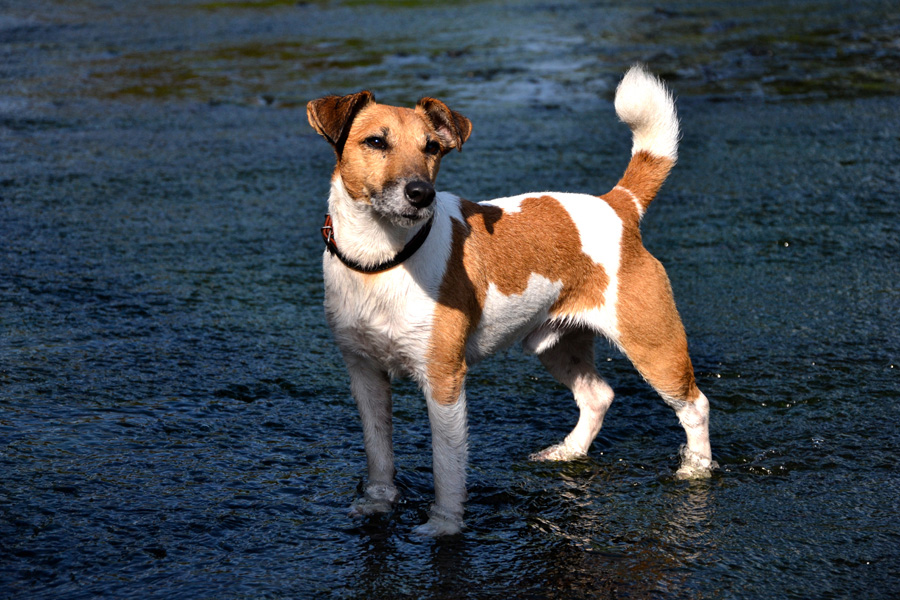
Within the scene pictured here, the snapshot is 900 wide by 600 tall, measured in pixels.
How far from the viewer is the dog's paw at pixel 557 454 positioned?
5.61 m

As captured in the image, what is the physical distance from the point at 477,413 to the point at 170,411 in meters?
1.86

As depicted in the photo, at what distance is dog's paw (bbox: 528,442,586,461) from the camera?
561 centimetres

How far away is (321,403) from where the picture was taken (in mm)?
6117

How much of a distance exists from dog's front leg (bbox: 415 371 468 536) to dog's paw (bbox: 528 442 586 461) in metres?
0.92

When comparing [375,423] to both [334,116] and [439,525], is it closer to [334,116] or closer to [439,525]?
[439,525]

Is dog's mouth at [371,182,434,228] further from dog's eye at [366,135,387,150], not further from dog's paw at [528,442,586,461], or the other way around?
dog's paw at [528,442,586,461]

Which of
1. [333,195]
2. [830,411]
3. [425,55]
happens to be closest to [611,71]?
[425,55]

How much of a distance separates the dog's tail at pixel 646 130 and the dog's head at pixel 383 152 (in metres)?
1.45

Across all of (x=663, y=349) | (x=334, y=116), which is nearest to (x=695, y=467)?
(x=663, y=349)

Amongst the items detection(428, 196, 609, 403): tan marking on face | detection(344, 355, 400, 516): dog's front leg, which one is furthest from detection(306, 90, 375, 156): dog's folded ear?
detection(344, 355, 400, 516): dog's front leg

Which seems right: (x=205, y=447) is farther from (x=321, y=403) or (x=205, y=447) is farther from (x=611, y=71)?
(x=611, y=71)

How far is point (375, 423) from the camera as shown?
5.02 m

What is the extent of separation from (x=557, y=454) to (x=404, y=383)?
1374 mm

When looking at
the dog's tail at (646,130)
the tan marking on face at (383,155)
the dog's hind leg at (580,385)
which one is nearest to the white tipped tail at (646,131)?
the dog's tail at (646,130)
